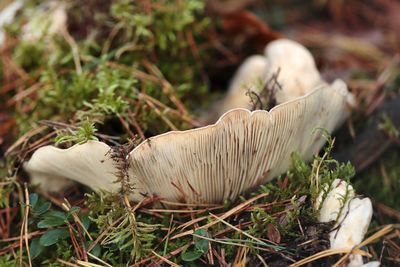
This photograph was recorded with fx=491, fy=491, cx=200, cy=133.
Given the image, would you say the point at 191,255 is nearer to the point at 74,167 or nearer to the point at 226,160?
the point at 226,160

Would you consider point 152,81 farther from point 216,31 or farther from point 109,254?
point 109,254

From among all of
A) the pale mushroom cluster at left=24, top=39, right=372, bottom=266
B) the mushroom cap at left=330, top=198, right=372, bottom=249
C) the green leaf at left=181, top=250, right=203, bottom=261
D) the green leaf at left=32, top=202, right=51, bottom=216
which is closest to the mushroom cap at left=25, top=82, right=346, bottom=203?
the pale mushroom cluster at left=24, top=39, right=372, bottom=266

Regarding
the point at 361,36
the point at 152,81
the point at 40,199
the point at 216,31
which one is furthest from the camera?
the point at 361,36

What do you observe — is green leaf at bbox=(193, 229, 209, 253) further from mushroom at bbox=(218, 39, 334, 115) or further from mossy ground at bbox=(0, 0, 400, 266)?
mushroom at bbox=(218, 39, 334, 115)

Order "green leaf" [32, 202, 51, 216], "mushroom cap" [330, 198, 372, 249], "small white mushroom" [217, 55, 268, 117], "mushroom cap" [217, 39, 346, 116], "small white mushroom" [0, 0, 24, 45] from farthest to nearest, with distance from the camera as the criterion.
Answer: "small white mushroom" [0, 0, 24, 45], "small white mushroom" [217, 55, 268, 117], "mushroom cap" [217, 39, 346, 116], "green leaf" [32, 202, 51, 216], "mushroom cap" [330, 198, 372, 249]

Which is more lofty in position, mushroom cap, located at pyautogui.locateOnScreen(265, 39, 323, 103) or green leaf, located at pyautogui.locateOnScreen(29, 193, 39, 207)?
mushroom cap, located at pyautogui.locateOnScreen(265, 39, 323, 103)

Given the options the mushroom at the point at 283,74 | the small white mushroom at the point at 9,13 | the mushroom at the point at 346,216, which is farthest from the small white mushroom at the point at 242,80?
the small white mushroom at the point at 9,13

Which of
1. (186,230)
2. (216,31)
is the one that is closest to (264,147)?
(186,230)
